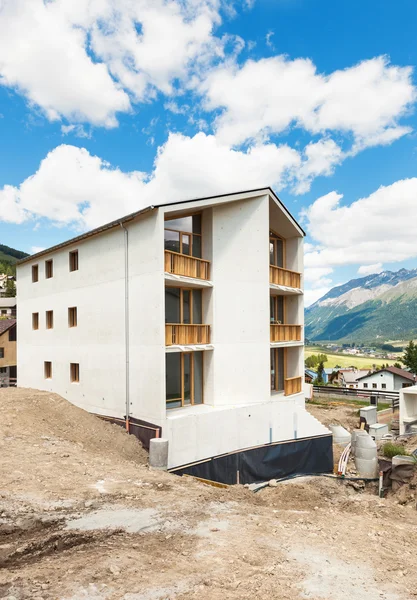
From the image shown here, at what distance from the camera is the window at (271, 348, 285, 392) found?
21.8 metres

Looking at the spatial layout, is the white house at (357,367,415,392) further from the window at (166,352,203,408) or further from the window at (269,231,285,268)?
the window at (166,352,203,408)

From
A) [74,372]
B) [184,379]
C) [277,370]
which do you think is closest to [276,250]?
[277,370]

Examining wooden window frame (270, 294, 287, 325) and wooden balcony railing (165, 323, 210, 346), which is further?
wooden window frame (270, 294, 287, 325)

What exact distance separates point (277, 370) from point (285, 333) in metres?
2.35

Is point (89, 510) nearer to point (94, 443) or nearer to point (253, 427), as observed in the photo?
point (94, 443)

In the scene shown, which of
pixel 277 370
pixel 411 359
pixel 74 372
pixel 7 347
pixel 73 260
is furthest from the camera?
pixel 411 359

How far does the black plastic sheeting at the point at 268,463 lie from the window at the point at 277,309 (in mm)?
6596

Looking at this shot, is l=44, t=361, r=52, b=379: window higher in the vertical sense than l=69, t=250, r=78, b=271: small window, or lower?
lower

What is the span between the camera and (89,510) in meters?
7.84

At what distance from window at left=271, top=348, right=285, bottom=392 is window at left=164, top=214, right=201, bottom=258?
7.55 meters

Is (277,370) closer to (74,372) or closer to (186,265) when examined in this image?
(186,265)

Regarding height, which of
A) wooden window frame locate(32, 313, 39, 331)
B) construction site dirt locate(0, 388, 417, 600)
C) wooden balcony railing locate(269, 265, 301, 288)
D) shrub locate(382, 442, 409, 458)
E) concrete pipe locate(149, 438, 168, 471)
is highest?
wooden balcony railing locate(269, 265, 301, 288)

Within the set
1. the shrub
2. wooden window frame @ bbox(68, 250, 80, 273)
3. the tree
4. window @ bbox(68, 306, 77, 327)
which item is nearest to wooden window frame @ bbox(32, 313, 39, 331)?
window @ bbox(68, 306, 77, 327)

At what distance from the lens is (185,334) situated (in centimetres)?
1623
